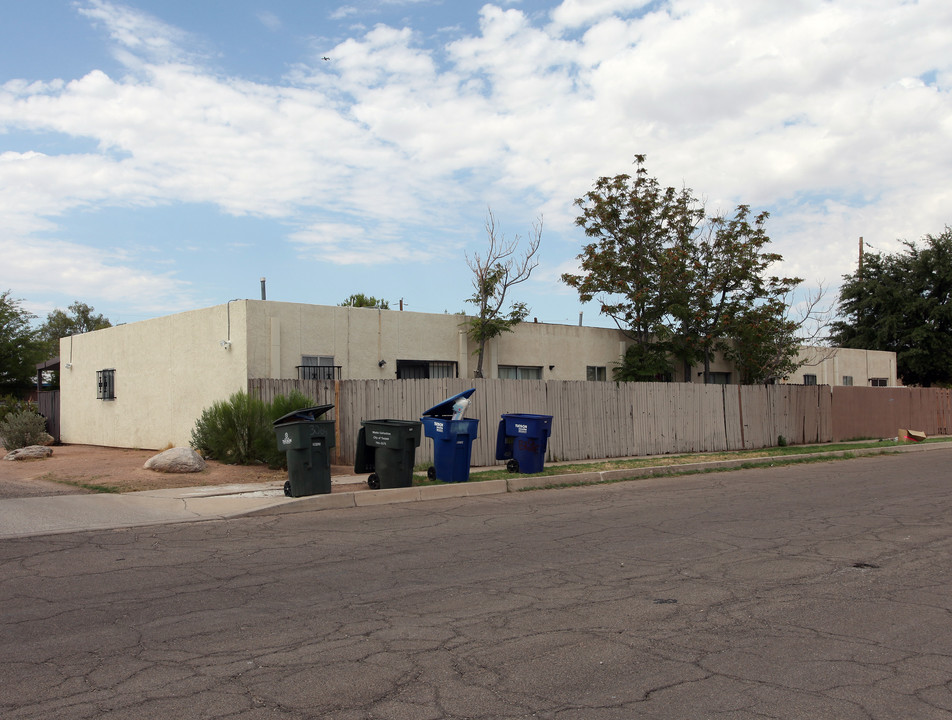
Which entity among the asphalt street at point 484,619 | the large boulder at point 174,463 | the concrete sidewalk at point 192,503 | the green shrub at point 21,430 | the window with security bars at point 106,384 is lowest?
the asphalt street at point 484,619

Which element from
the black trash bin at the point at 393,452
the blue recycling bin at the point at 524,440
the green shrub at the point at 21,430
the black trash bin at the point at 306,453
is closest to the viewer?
the black trash bin at the point at 306,453

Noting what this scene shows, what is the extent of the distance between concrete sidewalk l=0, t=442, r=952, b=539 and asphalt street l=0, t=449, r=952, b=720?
55 centimetres

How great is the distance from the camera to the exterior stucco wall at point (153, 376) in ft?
61.4

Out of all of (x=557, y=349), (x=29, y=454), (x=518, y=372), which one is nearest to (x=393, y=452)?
(x=29, y=454)

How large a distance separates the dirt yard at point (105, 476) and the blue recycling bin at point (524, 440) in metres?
3.19

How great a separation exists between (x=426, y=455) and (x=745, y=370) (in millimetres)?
17435

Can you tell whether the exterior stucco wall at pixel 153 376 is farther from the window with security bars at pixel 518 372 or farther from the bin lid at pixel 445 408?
the window with security bars at pixel 518 372

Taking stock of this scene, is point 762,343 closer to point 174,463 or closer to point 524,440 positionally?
point 524,440

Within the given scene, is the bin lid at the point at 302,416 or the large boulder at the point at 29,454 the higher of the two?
the bin lid at the point at 302,416

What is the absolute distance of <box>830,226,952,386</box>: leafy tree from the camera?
4453cm

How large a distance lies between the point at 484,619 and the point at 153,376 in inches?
696

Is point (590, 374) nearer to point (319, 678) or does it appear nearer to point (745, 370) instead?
point (745, 370)

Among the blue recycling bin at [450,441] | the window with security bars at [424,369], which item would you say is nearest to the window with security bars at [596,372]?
the window with security bars at [424,369]

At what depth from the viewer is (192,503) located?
11.8 metres
